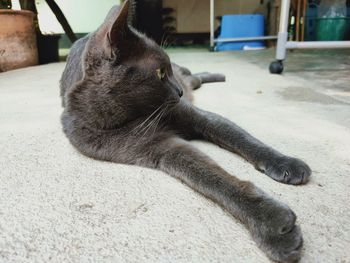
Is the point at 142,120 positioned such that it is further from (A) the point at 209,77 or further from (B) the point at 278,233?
(A) the point at 209,77

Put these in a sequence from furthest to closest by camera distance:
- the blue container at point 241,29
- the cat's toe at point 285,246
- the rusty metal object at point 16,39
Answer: the blue container at point 241,29, the rusty metal object at point 16,39, the cat's toe at point 285,246

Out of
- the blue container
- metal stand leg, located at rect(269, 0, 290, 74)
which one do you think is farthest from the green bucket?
metal stand leg, located at rect(269, 0, 290, 74)

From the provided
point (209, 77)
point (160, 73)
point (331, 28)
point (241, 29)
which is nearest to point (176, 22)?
point (241, 29)

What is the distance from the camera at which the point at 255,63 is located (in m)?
2.19

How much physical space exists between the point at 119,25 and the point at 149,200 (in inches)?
14.1

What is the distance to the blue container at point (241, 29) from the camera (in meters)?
3.11

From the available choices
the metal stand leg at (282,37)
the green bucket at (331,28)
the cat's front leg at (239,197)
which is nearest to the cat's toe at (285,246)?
the cat's front leg at (239,197)

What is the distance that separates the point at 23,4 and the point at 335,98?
93.6 inches

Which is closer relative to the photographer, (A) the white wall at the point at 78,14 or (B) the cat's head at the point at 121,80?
(B) the cat's head at the point at 121,80

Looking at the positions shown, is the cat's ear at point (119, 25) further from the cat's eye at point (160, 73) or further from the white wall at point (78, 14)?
the white wall at point (78, 14)

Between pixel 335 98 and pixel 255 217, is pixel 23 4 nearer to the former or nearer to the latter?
pixel 335 98

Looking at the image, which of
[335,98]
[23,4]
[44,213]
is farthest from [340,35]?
[44,213]

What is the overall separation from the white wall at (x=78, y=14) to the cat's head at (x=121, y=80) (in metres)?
3.29

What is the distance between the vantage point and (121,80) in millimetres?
707
